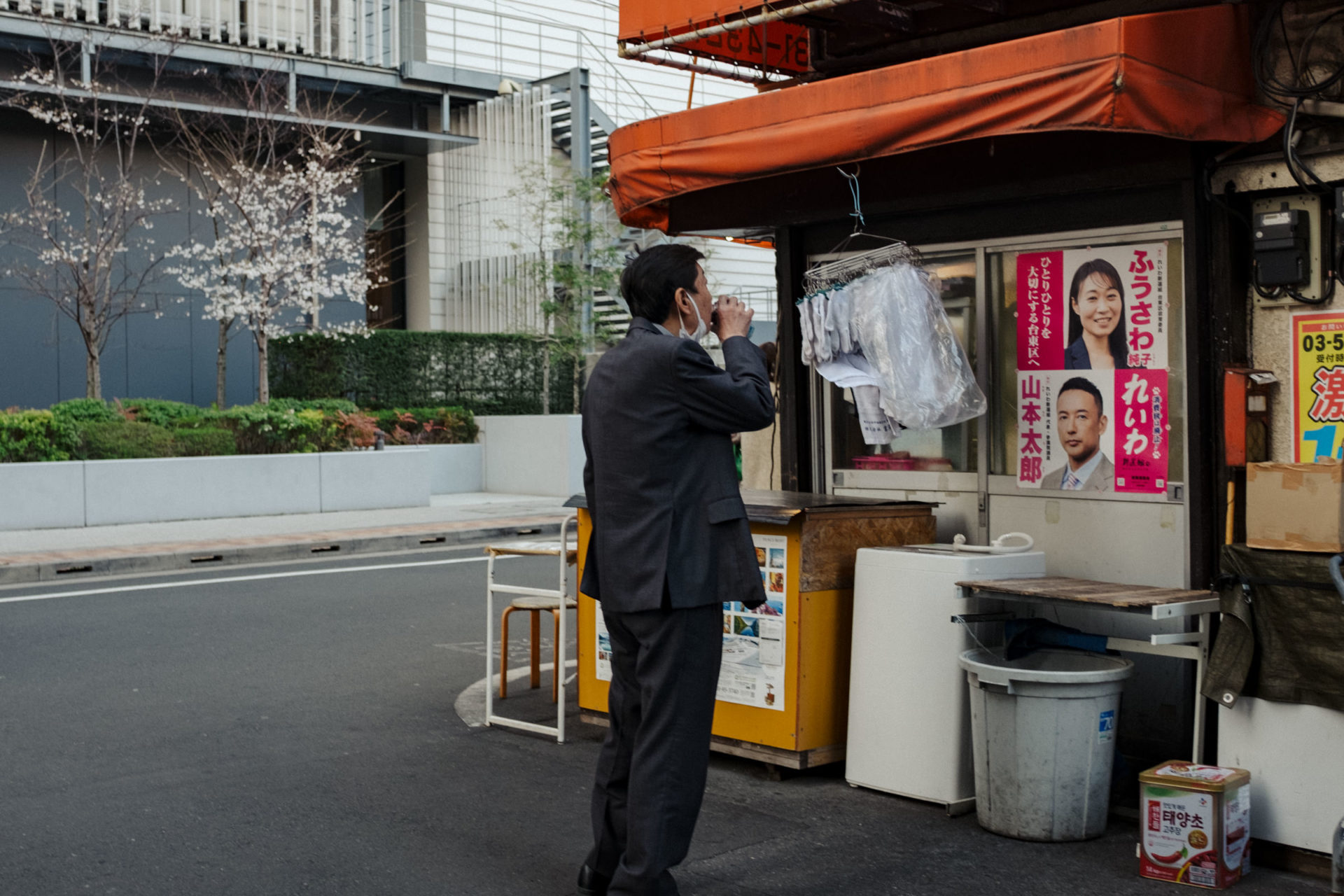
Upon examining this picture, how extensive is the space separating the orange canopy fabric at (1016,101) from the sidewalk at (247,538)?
349 inches

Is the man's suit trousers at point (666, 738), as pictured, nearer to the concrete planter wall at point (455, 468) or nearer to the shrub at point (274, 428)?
the shrub at point (274, 428)

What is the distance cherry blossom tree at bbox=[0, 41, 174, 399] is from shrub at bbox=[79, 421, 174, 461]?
189 centimetres

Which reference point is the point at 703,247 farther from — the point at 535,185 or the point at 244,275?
the point at 244,275

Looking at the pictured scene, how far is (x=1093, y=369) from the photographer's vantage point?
606 centimetres

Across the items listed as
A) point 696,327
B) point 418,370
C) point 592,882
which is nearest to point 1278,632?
point 696,327

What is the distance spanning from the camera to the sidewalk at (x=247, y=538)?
12688mm

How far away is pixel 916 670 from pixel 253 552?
972 centimetres

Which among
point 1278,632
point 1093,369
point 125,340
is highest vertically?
point 125,340

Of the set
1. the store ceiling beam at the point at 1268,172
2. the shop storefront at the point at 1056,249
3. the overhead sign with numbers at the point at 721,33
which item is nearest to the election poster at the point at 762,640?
the shop storefront at the point at 1056,249

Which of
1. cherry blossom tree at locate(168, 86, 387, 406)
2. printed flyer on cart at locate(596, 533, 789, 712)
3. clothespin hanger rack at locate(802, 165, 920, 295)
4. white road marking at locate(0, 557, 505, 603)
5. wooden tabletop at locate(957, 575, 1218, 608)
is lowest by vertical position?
white road marking at locate(0, 557, 505, 603)

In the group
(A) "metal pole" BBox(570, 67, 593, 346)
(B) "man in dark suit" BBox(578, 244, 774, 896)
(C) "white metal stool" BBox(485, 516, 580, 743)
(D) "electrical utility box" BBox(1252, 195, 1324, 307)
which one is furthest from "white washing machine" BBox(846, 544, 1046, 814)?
(A) "metal pole" BBox(570, 67, 593, 346)

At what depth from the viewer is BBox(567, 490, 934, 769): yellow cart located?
560 centimetres

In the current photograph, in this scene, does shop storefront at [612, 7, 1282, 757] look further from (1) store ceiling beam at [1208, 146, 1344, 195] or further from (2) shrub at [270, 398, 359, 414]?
(2) shrub at [270, 398, 359, 414]

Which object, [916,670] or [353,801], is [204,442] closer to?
[353,801]
